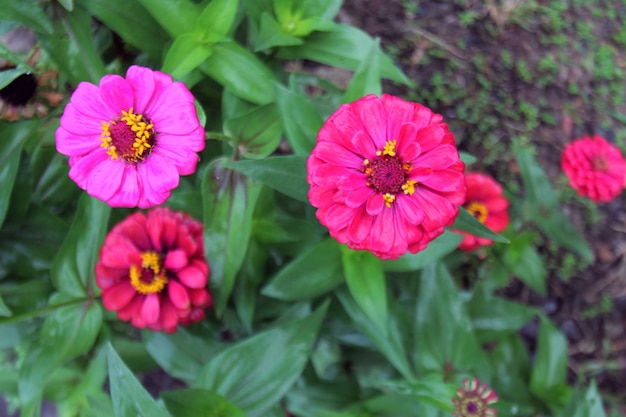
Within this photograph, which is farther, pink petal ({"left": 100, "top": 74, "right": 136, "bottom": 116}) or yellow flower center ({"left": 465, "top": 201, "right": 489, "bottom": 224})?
yellow flower center ({"left": 465, "top": 201, "right": 489, "bottom": 224})

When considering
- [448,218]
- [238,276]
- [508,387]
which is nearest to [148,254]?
[238,276]

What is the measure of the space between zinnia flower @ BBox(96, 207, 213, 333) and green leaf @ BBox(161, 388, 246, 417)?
16 cm

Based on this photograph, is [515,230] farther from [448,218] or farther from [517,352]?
[448,218]

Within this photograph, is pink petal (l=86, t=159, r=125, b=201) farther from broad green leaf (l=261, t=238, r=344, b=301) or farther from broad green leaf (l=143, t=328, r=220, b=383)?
broad green leaf (l=143, t=328, r=220, b=383)

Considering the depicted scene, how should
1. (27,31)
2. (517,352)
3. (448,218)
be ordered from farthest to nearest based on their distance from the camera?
(27,31), (517,352), (448,218)

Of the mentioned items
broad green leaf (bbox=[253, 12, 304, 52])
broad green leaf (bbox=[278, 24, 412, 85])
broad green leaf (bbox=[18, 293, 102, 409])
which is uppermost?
broad green leaf (bbox=[253, 12, 304, 52])

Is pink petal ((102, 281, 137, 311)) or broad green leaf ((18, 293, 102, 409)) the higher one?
pink petal ((102, 281, 137, 311))

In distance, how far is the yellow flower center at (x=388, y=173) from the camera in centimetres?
101

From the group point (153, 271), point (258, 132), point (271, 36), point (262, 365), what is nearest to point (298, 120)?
point (258, 132)

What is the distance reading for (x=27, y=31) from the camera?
2064 millimetres

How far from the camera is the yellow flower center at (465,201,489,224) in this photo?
1.67 m

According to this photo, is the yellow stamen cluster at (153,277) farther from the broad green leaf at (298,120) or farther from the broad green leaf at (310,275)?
the broad green leaf at (298,120)

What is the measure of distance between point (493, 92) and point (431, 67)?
282 mm

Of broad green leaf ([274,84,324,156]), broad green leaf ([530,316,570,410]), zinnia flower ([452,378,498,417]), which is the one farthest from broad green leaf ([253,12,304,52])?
broad green leaf ([530,316,570,410])
